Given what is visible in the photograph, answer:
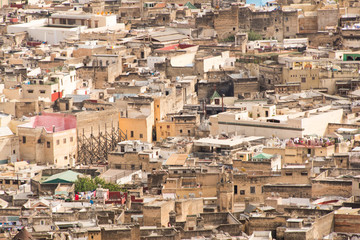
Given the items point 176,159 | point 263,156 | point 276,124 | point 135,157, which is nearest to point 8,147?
point 135,157

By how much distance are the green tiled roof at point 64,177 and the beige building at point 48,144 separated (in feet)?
11.9

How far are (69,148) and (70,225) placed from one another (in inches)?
591

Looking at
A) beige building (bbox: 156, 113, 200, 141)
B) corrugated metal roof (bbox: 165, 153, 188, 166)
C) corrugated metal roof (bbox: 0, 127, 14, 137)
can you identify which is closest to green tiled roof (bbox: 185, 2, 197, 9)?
beige building (bbox: 156, 113, 200, 141)

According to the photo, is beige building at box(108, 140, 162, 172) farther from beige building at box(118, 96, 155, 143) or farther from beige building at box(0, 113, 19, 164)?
beige building at box(0, 113, 19, 164)

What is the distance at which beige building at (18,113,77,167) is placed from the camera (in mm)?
60375

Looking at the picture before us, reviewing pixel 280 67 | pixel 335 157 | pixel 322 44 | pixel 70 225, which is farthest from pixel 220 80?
pixel 70 225

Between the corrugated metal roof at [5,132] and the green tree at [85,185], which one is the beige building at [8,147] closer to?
the corrugated metal roof at [5,132]

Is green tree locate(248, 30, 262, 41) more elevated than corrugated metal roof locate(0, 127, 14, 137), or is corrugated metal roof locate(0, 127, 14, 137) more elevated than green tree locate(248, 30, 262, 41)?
green tree locate(248, 30, 262, 41)

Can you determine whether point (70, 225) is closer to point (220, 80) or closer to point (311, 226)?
point (311, 226)

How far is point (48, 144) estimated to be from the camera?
60438mm

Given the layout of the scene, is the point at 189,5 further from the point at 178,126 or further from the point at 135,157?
the point at 135,157

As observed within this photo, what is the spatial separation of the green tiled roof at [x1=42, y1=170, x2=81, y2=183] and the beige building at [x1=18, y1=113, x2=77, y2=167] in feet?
11.9

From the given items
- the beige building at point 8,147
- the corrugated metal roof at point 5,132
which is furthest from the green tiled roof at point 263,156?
the corrugated metal roof at point 5,132

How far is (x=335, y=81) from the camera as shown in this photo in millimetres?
71562
